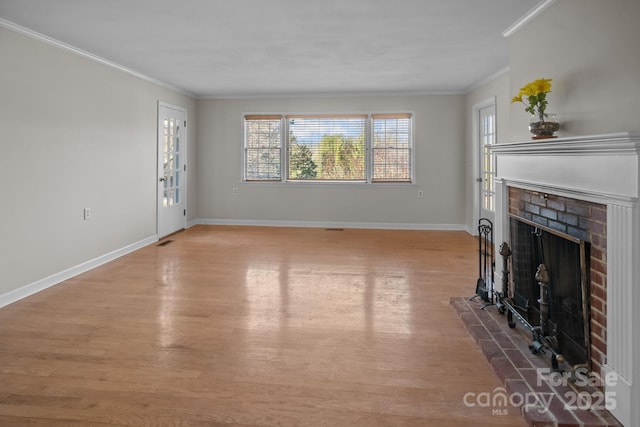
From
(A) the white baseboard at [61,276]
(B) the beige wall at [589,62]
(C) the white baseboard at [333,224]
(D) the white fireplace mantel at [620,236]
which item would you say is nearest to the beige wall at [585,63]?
(B) the beige wall at [589,62]

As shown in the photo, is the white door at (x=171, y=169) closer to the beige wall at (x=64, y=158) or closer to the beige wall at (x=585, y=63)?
the beige wall at (x=64, y=158)

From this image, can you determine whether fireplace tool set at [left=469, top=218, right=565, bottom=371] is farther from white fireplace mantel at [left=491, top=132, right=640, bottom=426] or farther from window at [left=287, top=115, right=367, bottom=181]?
window at [left=287, top=115, right=367, bottom=181]

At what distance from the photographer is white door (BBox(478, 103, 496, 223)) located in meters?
5.80

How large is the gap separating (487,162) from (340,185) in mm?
2488

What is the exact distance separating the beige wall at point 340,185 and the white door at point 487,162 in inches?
24.7

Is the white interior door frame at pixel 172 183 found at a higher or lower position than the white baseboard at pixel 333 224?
higher

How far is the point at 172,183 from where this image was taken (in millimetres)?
6609

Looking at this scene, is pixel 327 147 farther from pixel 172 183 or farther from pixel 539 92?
pixel 539 92

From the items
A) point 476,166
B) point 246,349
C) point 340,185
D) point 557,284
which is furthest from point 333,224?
point 557,284

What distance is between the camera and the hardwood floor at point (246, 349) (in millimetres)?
1930

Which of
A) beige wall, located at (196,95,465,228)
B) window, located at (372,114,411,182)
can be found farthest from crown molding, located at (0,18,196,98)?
window, located at (372,114,411,182)

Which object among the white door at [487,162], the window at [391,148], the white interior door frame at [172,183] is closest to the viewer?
the white door at [487,162]

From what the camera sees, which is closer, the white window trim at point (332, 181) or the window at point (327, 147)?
the white window trim at point (332, 181)

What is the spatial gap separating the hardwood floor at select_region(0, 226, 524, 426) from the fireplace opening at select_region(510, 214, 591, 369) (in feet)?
1.56
